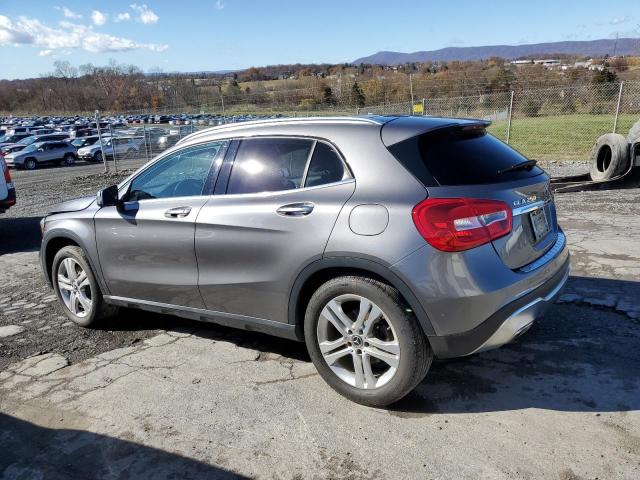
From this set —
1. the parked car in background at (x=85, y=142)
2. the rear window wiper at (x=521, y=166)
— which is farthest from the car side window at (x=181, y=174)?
the parked car in background at (x=85, y=142)

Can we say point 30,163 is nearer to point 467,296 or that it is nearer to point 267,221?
point 267,221

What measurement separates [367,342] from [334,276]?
1.41 ft

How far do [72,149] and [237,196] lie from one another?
1169 inches

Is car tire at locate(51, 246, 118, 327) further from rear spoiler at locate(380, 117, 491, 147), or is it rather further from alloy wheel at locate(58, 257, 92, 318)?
rear spoiler at locate(380, 117, 491, 147)

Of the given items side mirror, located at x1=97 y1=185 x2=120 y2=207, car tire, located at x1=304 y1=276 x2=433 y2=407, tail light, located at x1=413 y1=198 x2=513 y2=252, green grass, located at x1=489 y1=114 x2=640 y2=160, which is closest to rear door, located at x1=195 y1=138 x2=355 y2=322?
car tire, located at x1=304 y1=276 x2=433 y2=407

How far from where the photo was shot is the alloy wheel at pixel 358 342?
3.15 metres

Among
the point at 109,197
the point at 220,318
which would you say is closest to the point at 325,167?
the point at 220,318

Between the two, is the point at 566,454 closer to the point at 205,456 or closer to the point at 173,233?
the point at 205,456

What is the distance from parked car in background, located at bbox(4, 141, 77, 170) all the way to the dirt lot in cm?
2621

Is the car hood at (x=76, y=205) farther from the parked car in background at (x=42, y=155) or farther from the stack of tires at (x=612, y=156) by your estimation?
the parked car in background at (x=42, y=155)

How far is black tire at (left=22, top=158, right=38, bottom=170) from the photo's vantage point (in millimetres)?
27819

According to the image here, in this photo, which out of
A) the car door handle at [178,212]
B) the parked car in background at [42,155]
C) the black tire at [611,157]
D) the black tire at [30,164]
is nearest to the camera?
the car door handle at [178,212]

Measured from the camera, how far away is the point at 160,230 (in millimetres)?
4090

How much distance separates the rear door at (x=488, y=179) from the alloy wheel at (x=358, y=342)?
2.52ft
